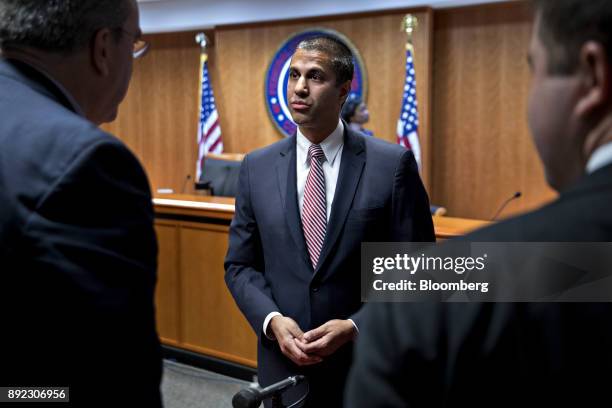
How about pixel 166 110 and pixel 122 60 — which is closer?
pixel 122 60

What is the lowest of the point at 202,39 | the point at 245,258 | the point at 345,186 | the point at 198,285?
the point at 198,285

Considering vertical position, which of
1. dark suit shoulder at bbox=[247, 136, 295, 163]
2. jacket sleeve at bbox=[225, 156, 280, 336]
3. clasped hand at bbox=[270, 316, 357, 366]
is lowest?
clasped hand at bbox=[270, 316, 357, 366]

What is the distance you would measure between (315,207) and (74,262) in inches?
42.9

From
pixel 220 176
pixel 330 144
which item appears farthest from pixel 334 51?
pixel 220 176

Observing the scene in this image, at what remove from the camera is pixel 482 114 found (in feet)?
21.0

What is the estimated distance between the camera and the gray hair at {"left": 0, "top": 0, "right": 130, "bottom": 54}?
103cm

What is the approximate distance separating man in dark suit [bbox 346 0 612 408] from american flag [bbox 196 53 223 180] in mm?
7165

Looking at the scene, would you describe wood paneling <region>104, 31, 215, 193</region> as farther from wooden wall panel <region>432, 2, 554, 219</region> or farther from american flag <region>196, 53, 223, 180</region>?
wooden wall panel <region>432, 2, 554, 219</region>

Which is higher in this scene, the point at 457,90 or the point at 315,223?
the point at 457,90

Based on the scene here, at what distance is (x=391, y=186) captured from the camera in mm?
1867

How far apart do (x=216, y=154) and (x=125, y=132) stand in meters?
2.31

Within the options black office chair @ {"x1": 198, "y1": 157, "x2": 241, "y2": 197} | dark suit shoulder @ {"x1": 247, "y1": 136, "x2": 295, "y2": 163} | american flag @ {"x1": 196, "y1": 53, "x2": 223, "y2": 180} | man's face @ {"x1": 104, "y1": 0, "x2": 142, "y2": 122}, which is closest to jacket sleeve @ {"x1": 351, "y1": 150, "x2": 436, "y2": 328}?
dark suit shoulder @ {"x1": 247, "y1": 136, "x2": 295, "y2": 163}

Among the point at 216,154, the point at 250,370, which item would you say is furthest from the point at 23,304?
the point at 216,154

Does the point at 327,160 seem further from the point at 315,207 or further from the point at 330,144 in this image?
the point at 315,207
